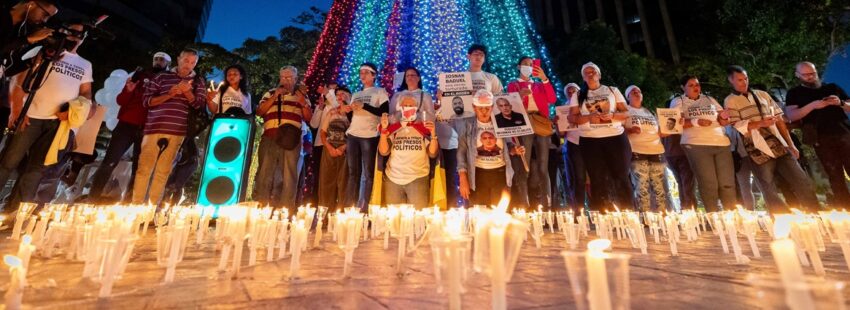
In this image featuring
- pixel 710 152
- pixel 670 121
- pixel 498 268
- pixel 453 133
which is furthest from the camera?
pixel 670 121

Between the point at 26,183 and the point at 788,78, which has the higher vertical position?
the point at 788,78

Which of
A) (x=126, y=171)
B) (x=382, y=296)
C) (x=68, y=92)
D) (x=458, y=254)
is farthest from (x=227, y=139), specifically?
(x=458, y=254)

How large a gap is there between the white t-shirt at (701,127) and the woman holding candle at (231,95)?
602 cm

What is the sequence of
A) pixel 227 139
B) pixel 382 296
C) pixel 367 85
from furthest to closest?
pixel 367 85
pixel 227 139
pixel 382 296

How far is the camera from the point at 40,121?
3.91 meters

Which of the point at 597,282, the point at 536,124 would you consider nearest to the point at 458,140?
the point at 536,124

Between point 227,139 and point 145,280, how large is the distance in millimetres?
3406

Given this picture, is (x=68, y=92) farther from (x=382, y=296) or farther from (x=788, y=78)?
(x=788, y=78)

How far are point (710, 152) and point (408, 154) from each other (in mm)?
3916

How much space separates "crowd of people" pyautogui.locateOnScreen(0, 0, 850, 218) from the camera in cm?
455

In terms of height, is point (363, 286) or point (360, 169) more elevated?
point (360, 169)

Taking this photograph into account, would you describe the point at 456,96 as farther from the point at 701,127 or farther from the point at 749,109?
the point at 749,109

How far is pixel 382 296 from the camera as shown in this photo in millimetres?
1594

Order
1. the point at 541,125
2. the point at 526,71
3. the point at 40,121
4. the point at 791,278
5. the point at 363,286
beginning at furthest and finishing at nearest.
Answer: the point at 526,71 < the point at 541,125 < the point at 40,121 < the point at 363,286 < the point at 791,278
